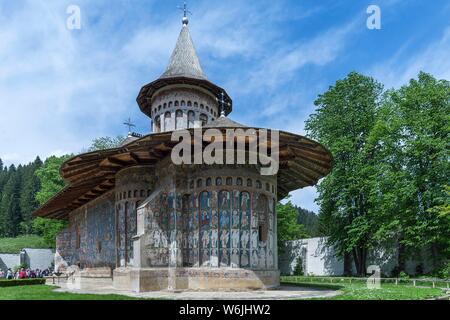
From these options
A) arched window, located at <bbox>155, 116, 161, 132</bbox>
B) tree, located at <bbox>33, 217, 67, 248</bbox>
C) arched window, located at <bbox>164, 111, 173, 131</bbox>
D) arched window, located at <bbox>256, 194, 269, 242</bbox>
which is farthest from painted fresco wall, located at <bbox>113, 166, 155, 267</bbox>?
tree, located at <bbox>33, 217, 67, 248</bbox>

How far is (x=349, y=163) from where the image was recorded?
31609 millimetres

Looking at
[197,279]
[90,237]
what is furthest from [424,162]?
[90,237]

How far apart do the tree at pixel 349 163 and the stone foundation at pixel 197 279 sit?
47.1 feet

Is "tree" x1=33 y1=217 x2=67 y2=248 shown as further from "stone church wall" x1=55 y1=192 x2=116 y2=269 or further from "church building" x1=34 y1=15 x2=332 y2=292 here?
"church building" x1=34 y1=15 x2=332 y2=292

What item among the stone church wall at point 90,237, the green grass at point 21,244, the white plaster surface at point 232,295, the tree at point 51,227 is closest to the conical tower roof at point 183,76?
the stone church wall at point 90,237

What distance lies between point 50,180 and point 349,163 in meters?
33.9

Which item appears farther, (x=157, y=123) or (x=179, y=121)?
(x=157, y=123)

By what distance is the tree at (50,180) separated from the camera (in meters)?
46.7

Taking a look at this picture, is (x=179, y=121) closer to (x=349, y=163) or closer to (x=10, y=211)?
(x=349, y=163)

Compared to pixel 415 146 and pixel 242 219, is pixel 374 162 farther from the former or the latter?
pixel 242 219

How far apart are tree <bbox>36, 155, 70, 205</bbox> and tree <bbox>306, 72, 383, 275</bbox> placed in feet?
96.7

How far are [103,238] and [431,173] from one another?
70.2 feet
